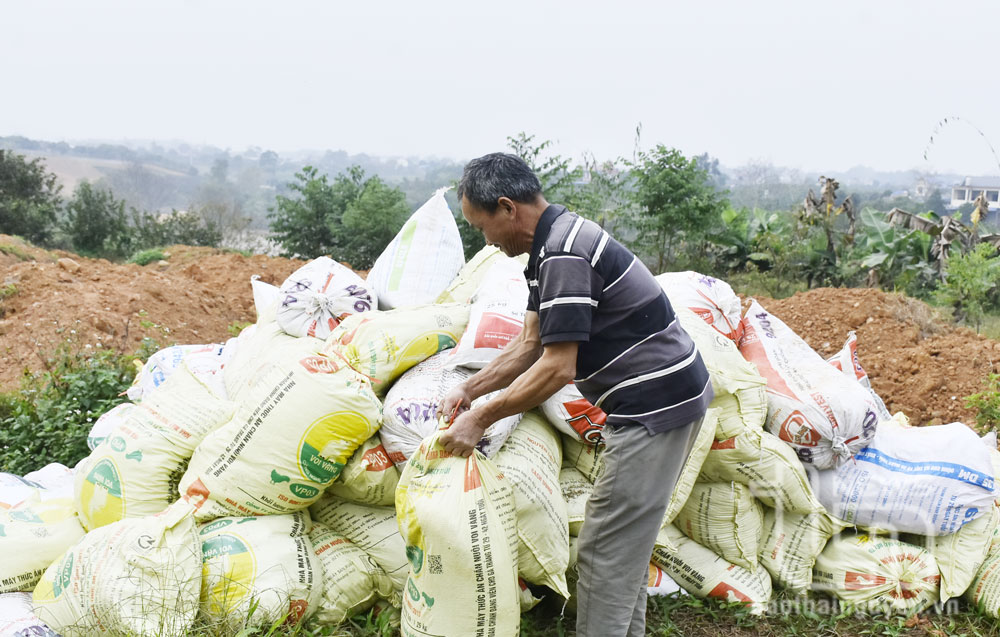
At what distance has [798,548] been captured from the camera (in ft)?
8.68

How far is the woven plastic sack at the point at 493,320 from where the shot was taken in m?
2.48

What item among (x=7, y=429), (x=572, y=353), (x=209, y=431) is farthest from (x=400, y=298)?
(x=7, y=429)

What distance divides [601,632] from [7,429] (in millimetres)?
3212

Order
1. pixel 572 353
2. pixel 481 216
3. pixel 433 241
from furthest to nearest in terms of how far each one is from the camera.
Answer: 1. pixel 433 241
2. pixel 481 216
3. pixel 572 353

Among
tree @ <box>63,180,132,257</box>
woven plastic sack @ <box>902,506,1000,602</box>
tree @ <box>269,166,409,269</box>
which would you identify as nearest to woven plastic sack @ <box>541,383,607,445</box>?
woven plastic sack @ <box>902,506,1000,602</box>

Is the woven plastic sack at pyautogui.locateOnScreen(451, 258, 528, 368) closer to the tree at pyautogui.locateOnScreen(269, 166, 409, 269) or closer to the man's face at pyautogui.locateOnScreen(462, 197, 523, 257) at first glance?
the man's face at pyautogui.locateOnScreen(462, 197, 523, 257)

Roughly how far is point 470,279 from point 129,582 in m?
1.71

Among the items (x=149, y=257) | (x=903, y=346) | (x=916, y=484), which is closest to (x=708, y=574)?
(x=916, y=484)

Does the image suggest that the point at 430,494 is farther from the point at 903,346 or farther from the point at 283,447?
the point at 903,346

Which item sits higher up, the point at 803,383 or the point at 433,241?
the point at 433,241

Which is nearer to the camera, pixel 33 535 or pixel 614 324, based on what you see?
pixel 614 324

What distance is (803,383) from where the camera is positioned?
2795 millimetres

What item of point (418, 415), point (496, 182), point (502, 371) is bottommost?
point (418, 415)

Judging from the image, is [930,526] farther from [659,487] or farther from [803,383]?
[659,487]
